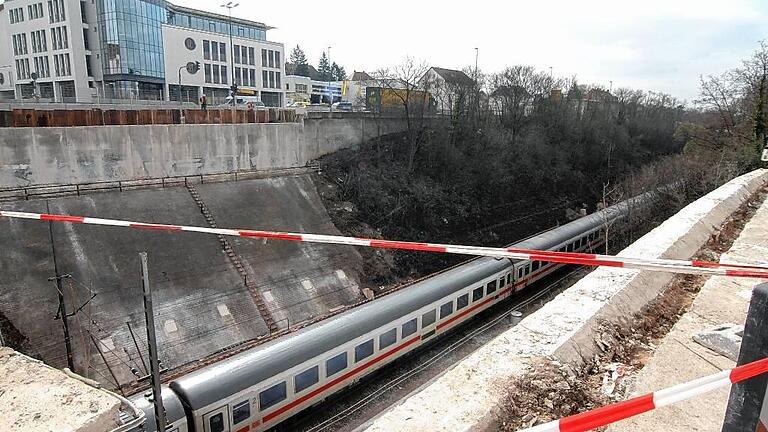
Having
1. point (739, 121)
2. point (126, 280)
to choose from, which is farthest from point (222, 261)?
point (739, 121)

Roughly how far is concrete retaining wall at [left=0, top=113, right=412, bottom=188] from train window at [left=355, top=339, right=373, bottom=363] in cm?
1582

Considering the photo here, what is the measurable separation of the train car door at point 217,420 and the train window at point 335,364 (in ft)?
8.29

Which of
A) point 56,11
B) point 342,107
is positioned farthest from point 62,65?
point 342,107

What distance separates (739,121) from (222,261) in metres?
31.8

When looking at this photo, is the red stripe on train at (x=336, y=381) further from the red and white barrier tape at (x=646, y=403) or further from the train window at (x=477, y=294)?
the red and white barrier tape at (x=646, y=403)

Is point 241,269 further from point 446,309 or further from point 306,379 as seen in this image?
point 306,379

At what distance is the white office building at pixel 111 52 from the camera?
141 ft

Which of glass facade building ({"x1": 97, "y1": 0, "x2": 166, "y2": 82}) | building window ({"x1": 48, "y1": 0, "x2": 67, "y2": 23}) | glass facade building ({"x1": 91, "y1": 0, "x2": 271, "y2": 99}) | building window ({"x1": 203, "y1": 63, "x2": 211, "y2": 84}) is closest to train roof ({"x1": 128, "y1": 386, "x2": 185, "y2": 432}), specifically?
glass facade building ({"x1": 91, "y1": 0, "x2": 271, "y2": 99})

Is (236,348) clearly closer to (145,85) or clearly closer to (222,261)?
(222,261)

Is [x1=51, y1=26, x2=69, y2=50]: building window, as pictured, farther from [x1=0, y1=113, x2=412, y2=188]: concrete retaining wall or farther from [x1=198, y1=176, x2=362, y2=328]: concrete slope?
[x1=198, y1=176, x2=362, y2=328]: concrete slope

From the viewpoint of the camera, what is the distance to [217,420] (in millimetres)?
8883

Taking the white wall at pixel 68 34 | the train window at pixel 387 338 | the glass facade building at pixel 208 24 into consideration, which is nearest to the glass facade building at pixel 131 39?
the white wall at pixel 68 34

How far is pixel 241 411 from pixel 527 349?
283 inches

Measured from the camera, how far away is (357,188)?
1059 inches
